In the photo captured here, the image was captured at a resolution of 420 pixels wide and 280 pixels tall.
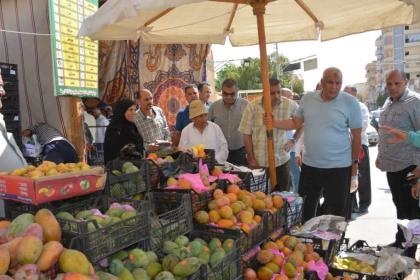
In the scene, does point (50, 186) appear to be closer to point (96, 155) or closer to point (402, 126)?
point (402, 126)

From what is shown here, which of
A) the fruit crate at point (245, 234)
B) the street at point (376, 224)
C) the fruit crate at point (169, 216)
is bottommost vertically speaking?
the street at point (376, 224)

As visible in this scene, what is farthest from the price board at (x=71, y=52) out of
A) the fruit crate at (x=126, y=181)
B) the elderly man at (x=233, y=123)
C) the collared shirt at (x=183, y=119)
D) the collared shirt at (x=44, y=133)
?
the fruit crate at (x=126, y=181)

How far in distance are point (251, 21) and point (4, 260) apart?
13.1 feet

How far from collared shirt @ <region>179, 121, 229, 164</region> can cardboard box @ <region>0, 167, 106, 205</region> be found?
225 centimetres

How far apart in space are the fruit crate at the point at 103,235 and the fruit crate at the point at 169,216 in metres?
0.11

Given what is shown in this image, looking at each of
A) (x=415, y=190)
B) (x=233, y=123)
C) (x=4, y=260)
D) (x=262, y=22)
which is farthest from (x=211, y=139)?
(x=4, y=260)

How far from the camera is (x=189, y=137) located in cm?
453

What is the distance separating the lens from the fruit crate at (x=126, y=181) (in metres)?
2.46

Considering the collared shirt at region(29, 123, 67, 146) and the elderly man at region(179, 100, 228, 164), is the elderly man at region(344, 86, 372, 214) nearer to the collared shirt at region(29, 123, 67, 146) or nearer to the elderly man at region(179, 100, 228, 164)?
the elderly man at region(179, 100, 228, 164)

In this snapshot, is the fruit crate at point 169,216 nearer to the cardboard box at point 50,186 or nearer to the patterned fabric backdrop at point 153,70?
the cardboard box at point 50,186

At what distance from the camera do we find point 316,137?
159 inches

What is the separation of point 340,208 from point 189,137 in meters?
1.77

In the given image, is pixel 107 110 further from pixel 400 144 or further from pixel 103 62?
pixel 400 144

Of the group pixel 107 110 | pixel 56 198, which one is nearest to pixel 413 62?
pixel 107 110
